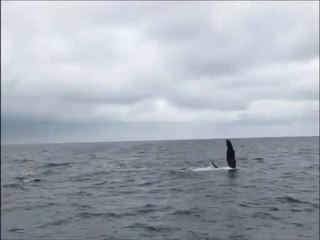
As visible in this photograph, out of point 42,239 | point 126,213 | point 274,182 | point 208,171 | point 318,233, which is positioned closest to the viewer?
point 42,239

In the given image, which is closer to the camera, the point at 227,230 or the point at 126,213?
the point at 227,230

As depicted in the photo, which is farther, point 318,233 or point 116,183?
point 116,183

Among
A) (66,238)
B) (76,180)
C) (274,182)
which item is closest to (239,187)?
(274,182)

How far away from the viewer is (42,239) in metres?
15.8

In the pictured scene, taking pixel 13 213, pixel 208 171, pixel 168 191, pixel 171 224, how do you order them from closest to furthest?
pixel 171 224
pixel 13 213
pixel 168 191
pixel 208 171

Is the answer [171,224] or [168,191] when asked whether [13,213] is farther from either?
[168,191]

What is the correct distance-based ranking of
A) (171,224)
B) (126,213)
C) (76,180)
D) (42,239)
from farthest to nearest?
(76,180) → (126,213) → (171,224) → (42,239)

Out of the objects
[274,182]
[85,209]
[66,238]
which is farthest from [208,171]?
[66,238]

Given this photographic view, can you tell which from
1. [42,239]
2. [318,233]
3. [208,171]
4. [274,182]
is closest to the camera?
[42,239]

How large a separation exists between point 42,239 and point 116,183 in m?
21.9

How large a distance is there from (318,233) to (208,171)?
97.1ft

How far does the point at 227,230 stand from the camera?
17.4 metres

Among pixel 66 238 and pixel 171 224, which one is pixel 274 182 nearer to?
pixel 171 224

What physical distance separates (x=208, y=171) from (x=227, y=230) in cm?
2956
